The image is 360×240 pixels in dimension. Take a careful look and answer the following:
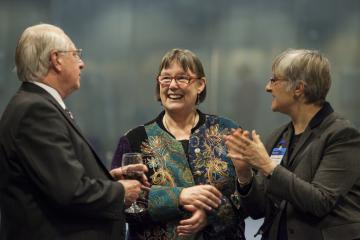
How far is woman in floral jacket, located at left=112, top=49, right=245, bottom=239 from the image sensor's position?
8.02ft

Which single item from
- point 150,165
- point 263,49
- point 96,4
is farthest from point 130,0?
point 150,165

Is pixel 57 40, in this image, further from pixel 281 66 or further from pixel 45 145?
→ pixel 281 66

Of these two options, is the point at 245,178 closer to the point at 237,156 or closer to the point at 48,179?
the point at 237,156

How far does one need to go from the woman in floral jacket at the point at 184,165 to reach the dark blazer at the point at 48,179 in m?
0.39

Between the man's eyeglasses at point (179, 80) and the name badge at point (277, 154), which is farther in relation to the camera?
the man's eyeglasses at point (179, 80)

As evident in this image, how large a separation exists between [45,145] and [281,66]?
1.05 m

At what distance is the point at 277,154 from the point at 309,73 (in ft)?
1.25

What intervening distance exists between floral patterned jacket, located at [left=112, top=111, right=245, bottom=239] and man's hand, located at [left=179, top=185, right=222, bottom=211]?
0.05 m

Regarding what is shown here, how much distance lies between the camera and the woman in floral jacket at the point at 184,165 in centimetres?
245

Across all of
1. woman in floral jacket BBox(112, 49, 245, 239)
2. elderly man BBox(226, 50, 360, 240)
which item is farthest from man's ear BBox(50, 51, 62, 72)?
elderly man BBox(226, 50, 360, 240)

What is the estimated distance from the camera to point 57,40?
6.95 ft

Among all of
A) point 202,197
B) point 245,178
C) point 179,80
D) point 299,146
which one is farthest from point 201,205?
point 179,80

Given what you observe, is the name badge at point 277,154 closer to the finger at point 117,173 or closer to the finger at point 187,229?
the finger at point 187,229

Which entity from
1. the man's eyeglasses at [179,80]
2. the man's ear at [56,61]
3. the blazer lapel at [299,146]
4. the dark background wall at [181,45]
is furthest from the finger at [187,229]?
the dark background wall at [181,45]
